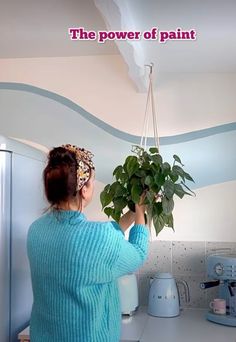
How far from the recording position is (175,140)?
8.23ft

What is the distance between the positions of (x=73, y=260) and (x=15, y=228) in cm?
61

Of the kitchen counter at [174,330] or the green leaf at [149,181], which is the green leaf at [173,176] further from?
the kitchen counter at [174,330]

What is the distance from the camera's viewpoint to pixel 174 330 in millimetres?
2002

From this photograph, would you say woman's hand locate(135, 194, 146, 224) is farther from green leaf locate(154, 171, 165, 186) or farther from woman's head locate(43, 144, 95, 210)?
woman's head locate(43, 144, 95, 210)

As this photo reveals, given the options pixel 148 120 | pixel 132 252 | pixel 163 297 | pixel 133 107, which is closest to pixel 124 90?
pixel 133 107

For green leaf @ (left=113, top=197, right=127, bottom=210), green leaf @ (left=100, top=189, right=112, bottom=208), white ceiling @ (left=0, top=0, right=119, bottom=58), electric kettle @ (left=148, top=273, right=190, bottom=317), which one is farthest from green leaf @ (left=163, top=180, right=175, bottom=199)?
white ceiling @ (left=0, top=0, right=119, bottom=58)

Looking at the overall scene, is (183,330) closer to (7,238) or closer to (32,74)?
(7,238)

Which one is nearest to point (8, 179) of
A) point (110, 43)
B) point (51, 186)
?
point (51, 186)

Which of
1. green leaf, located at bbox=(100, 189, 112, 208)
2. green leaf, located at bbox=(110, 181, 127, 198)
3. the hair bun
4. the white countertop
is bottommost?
the white countertop

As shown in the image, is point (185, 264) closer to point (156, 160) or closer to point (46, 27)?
point (156, 160)

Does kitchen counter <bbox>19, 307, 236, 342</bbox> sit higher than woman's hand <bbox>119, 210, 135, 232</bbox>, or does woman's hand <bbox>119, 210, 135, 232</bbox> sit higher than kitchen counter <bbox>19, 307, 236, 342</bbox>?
woman's hand <bbox>119, 210, 135, 232</bbox>

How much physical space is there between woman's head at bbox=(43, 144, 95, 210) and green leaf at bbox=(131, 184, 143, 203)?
404mm

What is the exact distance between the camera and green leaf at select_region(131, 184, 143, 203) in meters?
1.82

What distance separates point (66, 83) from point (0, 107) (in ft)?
1.50
